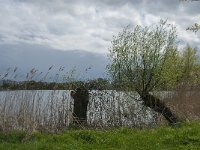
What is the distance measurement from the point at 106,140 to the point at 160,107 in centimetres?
639

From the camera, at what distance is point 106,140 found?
12.6 m

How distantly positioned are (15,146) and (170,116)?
26.6 feet

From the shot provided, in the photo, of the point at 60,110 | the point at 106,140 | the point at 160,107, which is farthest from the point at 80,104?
the point at 106,140

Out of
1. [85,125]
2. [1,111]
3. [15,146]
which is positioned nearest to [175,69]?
[85,125]

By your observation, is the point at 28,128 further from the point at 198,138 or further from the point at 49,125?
the point at 198,138

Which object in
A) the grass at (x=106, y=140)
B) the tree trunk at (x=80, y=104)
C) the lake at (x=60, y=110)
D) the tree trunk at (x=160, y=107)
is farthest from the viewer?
the tree trunk at (x=160, y=107)

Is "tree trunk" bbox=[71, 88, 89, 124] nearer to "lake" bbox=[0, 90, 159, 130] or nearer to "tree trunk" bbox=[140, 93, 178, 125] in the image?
"lake" bbox=[0, 90, 159, 130]

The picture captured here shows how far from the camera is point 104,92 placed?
18.5 meters

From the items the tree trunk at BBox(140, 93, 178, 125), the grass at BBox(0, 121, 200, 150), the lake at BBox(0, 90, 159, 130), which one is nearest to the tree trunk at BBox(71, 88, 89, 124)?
the lake at BBox(0, 90, 159, 130)

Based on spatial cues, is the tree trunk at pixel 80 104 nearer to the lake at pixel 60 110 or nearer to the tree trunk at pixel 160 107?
the lake at pixel 60 110

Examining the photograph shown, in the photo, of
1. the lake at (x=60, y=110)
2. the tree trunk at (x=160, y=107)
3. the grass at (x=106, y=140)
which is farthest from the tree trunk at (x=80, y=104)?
the grass at (x=106, y=140)

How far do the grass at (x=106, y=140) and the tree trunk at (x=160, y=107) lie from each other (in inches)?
157

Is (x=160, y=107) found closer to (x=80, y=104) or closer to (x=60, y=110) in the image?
(x=80, y=104)

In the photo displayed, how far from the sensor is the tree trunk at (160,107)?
707 inches
